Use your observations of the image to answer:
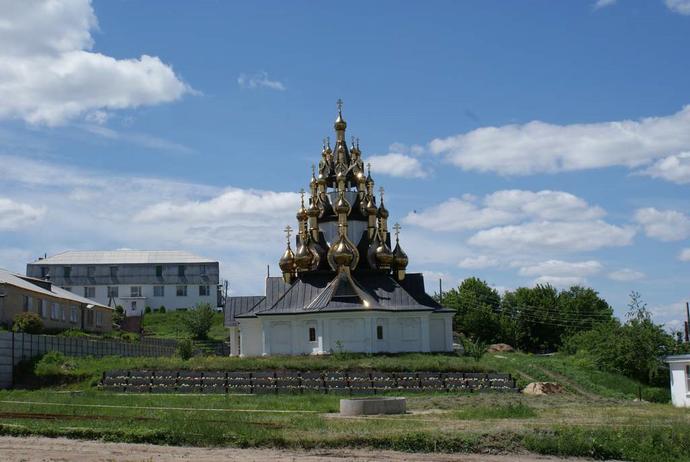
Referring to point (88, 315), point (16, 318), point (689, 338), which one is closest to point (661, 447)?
point (16, 318)

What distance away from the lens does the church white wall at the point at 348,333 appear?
4769cm

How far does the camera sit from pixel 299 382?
34.8 meters

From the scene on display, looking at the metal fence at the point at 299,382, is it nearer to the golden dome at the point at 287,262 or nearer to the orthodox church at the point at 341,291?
the orthodox church at the point at 341,291

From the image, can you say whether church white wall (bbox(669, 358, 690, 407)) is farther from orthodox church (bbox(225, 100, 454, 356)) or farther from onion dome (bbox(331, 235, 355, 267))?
onion dome (bbox(331, 235, 355, 267))

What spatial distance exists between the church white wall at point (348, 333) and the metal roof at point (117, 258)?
41.5 metres

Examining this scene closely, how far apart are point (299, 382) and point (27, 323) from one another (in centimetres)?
1923

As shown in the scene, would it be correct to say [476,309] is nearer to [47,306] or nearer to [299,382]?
[47,306]

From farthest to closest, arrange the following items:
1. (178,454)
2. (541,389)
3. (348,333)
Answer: (348,333) → (541,389) → (178,454)

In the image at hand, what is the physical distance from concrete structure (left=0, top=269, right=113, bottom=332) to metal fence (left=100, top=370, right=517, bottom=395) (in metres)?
13.8

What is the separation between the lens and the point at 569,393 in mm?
35281

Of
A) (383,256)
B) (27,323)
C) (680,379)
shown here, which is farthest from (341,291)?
(680,379)

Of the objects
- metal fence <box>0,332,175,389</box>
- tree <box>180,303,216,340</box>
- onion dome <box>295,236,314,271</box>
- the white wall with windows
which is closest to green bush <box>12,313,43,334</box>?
metal fence <box>0,332,175,389</box>

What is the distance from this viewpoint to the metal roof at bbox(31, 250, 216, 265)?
297ft

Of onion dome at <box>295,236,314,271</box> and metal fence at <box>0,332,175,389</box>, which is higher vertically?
onion dome at <box>295,236,314,271</box>
